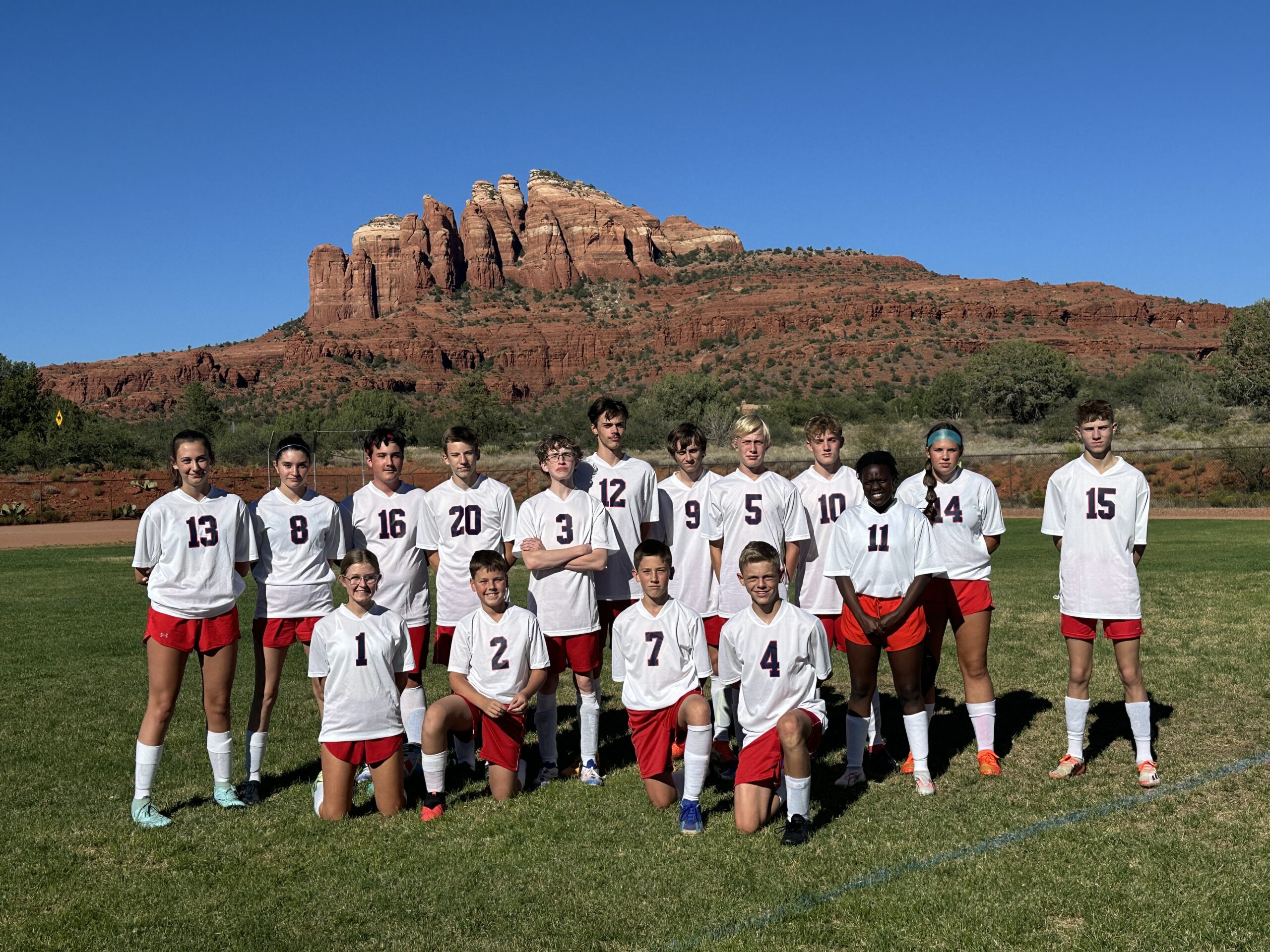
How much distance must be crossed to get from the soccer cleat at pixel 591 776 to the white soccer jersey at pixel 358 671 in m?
1.21

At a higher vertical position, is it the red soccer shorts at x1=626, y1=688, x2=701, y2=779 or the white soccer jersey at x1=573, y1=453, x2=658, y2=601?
the white soccer jersey at x1=573, y1=453, x2=658, y2=601

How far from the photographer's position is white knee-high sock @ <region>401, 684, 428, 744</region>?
595 cm

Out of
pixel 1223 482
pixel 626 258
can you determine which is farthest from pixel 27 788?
pixel 626 258

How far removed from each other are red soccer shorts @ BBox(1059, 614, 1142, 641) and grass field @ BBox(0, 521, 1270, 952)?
831 mm

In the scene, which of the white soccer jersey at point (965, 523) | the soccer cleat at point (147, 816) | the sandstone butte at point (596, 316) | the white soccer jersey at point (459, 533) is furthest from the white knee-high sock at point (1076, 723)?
the sandstone butte at point (596, 316)

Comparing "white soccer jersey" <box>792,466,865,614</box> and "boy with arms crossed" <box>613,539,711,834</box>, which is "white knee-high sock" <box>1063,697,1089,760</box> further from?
"boy with arms crossed" <box>613,539,711,834</box>

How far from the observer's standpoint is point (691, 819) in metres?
4.84

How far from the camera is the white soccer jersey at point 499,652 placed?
216 inches

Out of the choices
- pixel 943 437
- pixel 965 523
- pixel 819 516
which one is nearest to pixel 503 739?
pixel 819 516

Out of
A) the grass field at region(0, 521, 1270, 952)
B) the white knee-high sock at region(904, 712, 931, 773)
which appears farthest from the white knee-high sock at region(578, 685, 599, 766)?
the white knee-high sock at region(904, 712, 931, 773)

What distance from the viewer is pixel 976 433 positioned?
4734 cm

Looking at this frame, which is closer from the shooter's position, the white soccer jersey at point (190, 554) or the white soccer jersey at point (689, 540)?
the white soccer jersey at point (190, 554)

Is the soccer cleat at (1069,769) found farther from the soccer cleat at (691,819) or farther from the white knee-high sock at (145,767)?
the white knee-high sock at (145,767)

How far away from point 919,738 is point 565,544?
2.43 m
